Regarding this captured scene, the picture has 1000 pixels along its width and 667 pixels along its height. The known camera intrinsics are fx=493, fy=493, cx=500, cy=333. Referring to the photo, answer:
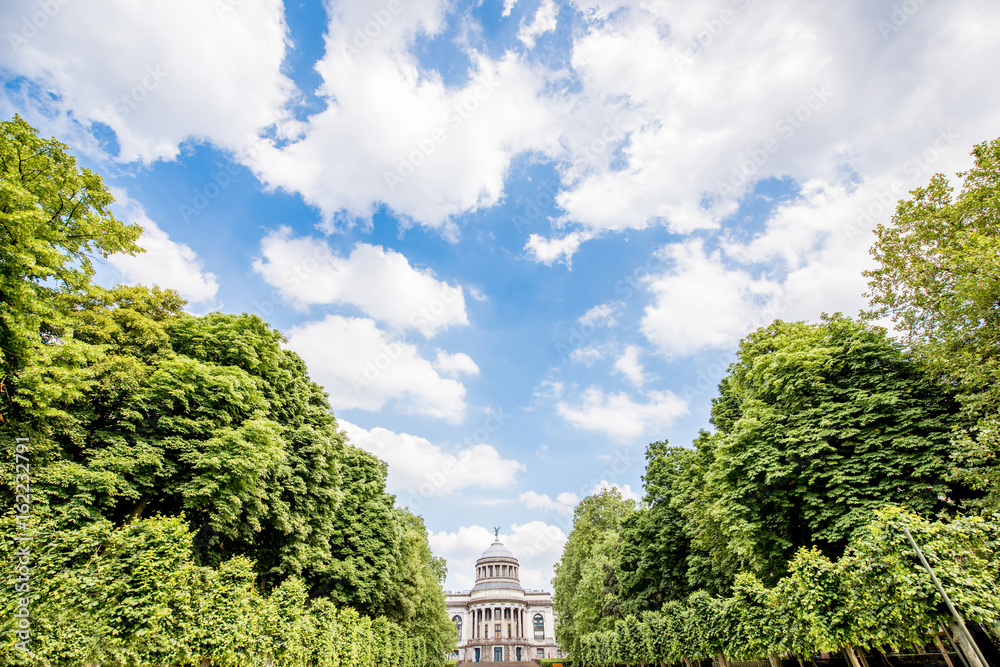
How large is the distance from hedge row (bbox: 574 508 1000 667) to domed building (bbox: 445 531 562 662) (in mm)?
97415

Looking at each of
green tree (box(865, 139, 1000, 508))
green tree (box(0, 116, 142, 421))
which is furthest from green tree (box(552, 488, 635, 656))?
green tree (box(0, 116, 142, 421))

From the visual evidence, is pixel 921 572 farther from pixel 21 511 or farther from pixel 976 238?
pixel 21 511

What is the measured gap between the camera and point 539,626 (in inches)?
4432

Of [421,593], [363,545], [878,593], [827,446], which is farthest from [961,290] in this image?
[421,593]

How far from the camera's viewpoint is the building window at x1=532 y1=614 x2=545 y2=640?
364ft

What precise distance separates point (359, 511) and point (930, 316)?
29.6 meters

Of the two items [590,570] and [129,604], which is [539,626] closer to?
[590,570]

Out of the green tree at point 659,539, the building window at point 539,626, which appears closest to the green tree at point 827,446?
the green tree at point 659,539

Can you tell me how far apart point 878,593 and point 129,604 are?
19874 mm

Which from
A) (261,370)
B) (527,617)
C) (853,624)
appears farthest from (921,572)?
(527,617)

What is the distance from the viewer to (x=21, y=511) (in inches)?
523

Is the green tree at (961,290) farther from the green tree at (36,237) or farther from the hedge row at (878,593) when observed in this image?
the green tree at (36,237)

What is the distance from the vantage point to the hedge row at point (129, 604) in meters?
12.0

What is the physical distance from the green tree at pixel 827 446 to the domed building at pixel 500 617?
322 feet
